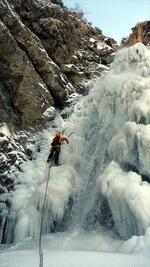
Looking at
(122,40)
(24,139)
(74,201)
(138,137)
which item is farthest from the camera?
(122,40)

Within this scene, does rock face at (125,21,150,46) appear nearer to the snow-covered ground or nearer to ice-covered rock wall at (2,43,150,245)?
the snow-covered ground

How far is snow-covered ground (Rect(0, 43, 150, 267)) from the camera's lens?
8.17 m

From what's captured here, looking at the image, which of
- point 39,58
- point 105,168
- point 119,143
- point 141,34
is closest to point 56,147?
point 105,168

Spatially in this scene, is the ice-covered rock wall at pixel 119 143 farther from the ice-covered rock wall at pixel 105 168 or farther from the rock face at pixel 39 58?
the rock face at pixel 39 58

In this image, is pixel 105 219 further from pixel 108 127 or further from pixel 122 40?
pixel 122 40

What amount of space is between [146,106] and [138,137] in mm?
875

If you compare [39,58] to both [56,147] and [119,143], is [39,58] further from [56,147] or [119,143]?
[119,143]

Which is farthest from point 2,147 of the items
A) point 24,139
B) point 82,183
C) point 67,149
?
point 82,183

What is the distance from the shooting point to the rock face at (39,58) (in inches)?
523

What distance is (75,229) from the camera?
32.9 feet

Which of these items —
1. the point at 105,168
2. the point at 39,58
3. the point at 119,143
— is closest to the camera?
A: the point at 119,143

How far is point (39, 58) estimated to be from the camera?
14352 mm

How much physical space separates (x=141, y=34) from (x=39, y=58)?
4.67 metres

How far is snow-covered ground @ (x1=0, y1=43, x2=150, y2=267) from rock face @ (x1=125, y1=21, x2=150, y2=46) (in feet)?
13.6
